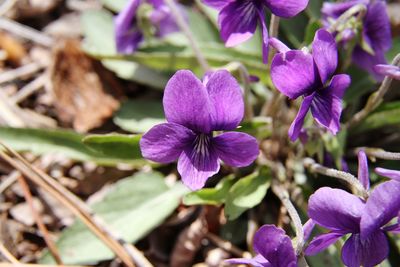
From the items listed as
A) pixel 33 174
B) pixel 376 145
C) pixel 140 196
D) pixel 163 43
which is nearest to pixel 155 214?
pixel 140 196

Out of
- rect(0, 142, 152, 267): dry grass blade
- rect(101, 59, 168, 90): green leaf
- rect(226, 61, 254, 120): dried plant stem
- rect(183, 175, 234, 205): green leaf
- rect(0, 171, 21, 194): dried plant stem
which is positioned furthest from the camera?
rect(101, 59, 168, 90): green leaf

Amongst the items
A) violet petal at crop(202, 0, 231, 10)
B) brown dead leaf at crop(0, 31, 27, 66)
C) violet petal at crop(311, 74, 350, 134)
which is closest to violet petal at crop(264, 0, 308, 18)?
violet petal at crop(202, 0, 231, 10)

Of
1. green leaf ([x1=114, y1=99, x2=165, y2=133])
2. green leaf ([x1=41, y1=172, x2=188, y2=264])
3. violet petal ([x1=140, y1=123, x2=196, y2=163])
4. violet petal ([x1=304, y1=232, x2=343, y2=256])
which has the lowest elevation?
green leaf ([x1=41, y1=172, x2=188, y2=264])

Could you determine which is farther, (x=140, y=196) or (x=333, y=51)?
(x=140, y=196)

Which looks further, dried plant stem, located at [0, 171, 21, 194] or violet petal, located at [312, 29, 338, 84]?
dried plant stem, located at [0, 171, 21, 194]

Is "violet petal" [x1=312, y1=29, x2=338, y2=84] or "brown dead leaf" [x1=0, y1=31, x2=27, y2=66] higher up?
"violet petal" [x1=312, y1=29, x2=338, y2=84]

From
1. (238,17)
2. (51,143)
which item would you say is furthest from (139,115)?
(238,17)

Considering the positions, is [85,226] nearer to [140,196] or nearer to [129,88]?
[140,196]

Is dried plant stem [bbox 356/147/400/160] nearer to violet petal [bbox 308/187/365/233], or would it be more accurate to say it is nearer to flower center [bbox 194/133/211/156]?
violet petal [bbox 308/187/365/233]
